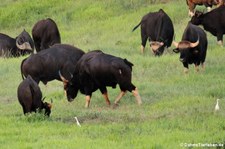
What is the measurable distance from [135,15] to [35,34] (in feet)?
23.6

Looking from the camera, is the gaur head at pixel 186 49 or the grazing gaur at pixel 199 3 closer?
the gaur head at pixel 186 49

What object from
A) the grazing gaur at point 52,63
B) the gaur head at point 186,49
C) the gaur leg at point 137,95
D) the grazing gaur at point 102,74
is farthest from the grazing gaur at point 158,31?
the gaur leg at point 137,95

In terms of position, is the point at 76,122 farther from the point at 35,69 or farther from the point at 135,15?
the point at 135,15

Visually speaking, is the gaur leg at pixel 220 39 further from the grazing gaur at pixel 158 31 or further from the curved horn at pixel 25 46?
the curved horn at pixel 25 46

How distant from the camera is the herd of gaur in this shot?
15.2m

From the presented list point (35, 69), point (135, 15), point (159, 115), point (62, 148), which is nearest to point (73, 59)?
point (35, 69)

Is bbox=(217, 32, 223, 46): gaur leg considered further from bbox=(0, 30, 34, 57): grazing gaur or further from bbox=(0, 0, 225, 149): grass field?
bbox=(0, 30, 34, 57): grazing gaur

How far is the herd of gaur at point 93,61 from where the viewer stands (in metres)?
15.2

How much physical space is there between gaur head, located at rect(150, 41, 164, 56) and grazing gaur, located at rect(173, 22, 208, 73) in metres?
3.08

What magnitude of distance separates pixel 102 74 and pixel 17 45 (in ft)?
36.2

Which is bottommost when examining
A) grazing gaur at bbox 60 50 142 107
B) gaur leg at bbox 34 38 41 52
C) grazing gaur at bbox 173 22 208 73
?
gaur leg at bbox 34 38 41 52

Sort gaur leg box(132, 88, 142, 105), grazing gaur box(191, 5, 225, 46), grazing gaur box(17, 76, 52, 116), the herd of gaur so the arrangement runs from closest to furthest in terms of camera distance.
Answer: grazing gaur box(17, 76, 52, 116) < the herd of gaur < gaur leg box(132, 88, 142, 105) < grazing gaur box(191, 5, 225, 46)

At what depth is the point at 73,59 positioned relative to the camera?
17422 millimetres

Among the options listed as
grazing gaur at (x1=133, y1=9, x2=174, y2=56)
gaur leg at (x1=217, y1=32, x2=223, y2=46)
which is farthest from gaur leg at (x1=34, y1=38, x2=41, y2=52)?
gaur leg at (x1=217, y1=32, x2=223, y2=46)
